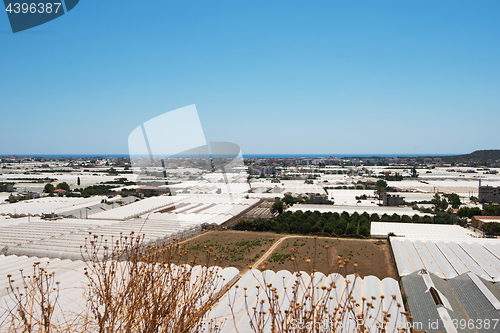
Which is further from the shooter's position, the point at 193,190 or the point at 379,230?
the point at 193,190

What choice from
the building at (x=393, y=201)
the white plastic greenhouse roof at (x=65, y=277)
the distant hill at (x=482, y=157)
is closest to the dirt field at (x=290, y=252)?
the white plastic greenhouse roof at (x=65, y=277)

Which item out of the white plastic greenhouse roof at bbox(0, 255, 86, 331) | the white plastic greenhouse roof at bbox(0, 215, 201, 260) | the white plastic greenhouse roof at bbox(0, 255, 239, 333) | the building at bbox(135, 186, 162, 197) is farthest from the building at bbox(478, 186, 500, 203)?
the white plastic greenhouse roof at bbox(0, 255, 86, 331)

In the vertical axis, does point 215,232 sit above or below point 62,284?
below

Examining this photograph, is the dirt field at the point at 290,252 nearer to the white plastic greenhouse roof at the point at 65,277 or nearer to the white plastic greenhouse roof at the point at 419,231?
the white plastic greenhouse roof at the point at 419,231

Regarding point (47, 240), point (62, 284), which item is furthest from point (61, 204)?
point (62, 284)

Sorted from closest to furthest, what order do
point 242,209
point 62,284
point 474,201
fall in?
point 62,284
point 242,209
point 474,201

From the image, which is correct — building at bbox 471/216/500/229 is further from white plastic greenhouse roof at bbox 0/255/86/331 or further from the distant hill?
the distant hill

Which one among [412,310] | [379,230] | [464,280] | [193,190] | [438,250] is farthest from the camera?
[193,190]

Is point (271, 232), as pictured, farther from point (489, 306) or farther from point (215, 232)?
point (489, 306)
